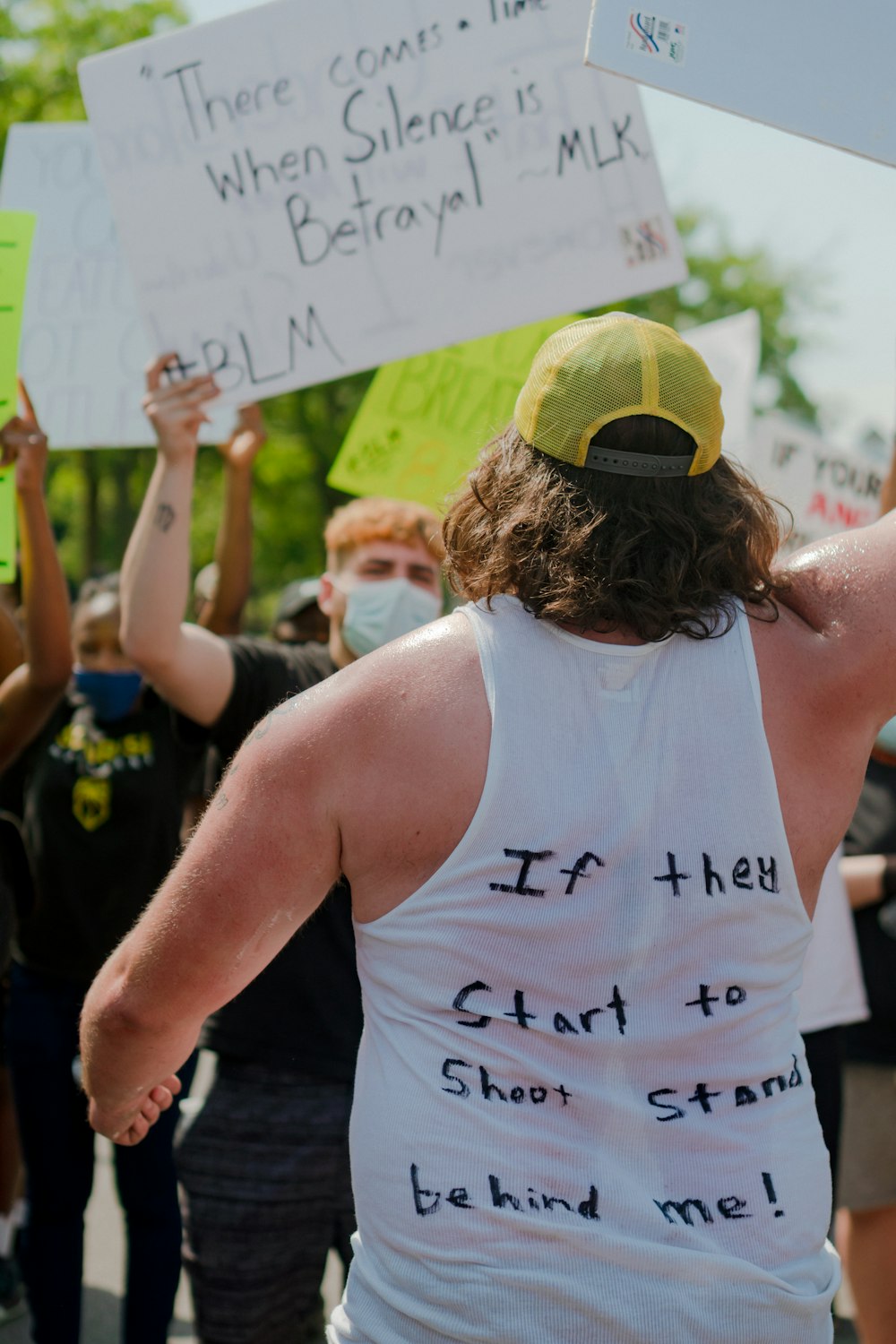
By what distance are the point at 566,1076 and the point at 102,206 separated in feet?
10.2

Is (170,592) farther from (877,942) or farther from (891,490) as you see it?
(877,942)

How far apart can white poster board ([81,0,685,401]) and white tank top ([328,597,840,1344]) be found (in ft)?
6.10

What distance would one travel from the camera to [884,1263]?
11.2 feet

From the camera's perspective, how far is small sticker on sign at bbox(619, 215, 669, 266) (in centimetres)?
312

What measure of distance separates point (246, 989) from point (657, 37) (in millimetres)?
1959

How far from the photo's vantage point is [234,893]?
1479 millimetres

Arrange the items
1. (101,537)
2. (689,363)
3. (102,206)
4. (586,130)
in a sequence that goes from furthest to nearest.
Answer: (101,537) < (102,206) < (586,130) < (689,363)

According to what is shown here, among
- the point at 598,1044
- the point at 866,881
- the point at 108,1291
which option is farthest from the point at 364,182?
the point at 108,1291

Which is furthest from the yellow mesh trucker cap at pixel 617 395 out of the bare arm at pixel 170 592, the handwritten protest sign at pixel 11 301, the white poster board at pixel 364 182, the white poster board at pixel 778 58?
the handwritten protest sign at pixel 11 301

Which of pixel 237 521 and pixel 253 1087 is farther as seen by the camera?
pixel 237 521

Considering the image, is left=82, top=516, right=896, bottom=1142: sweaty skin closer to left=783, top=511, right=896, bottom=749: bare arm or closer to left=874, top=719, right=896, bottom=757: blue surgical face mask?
left=783, top=511, right=896, bottom=749: bare arm

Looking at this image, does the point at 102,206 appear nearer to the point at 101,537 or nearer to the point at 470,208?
the point at 470,208

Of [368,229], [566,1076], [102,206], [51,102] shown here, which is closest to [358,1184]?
[566,1076]

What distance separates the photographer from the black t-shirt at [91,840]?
343cm
